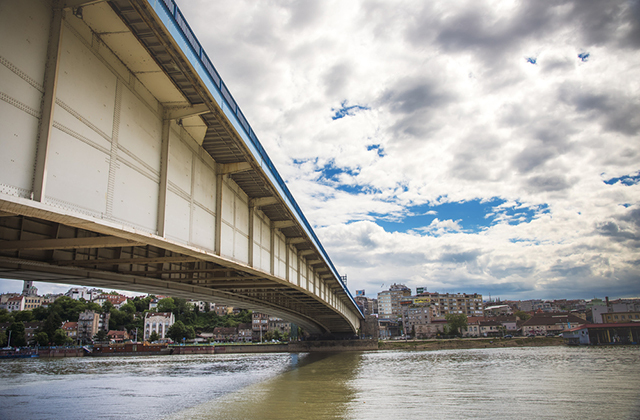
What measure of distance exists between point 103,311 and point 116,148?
153744 mm

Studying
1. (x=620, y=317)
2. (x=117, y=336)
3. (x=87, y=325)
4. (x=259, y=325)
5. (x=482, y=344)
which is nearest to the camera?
(x=482, y=344)

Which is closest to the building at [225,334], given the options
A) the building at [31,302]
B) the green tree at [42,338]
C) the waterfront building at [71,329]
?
the waterfront building at [71,329]

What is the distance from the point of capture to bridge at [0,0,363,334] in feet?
23.1

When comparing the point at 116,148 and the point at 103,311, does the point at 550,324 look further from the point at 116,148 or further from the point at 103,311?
the point at 103,311

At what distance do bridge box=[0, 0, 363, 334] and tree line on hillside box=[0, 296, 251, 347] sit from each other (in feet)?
304

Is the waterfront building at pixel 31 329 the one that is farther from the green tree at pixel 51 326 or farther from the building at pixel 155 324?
the building at pixel 155 324

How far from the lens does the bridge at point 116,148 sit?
705cm

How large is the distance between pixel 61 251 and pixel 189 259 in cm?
452

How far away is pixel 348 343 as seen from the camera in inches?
3004

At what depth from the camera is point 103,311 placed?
140750 millimetres

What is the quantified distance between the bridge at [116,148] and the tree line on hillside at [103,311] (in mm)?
92604

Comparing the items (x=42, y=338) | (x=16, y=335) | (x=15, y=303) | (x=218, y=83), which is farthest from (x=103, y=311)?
(x=218, y=83)

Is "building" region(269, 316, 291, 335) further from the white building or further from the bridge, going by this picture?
the bridge

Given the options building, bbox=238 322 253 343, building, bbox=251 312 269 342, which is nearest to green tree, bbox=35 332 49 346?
building, bbox=238 322 253 343
